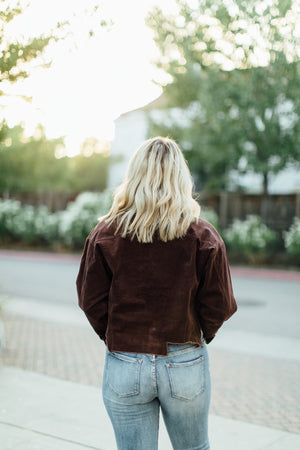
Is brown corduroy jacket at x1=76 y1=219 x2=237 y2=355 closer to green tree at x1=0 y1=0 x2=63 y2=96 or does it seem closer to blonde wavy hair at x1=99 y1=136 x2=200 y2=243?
blonde wavy hair at x1=99 y1=136 x2=200 y2=243

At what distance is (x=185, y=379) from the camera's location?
215 centimetres

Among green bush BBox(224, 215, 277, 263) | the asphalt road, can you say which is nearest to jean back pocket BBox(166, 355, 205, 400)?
the asphalt road

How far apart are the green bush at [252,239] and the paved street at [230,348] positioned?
18.3 ft

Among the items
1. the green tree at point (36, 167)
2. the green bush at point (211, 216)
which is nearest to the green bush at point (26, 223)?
the green bush at point (211, 216)

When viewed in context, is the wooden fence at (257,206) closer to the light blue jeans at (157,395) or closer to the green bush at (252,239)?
the green bush at (252,239)

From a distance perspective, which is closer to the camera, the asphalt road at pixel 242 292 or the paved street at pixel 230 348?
the paved street at pixel 230 348

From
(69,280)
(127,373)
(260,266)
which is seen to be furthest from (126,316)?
(260,266)

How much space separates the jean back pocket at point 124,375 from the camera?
7.04 ft

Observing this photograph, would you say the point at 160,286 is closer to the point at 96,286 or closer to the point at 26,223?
the point at 96,286

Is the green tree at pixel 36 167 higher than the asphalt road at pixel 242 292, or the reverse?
the green tree at pixel 36 167

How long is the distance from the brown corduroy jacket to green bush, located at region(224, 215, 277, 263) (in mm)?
16168

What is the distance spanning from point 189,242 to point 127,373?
0.57m

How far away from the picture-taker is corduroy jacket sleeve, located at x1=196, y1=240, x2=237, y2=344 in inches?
85.9

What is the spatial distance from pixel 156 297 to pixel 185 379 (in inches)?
13.5
